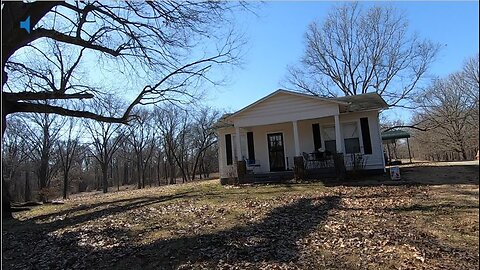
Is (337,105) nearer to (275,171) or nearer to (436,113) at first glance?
(275,171)

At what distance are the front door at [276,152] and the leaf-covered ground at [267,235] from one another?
7.13m

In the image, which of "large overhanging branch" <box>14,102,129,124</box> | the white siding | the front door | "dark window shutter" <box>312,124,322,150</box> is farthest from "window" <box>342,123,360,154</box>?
"large overhanging branch" <box>14,102,129,124</box>

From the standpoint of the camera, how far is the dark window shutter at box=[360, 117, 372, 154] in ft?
48.9

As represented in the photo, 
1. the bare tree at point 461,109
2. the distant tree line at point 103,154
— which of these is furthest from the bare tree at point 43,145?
the bare tree at point 461,109

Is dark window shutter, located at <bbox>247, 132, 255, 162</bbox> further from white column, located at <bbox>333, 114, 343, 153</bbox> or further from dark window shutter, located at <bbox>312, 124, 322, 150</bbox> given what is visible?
white column, located at <bbox>333, 114, 343, 153</bbox>

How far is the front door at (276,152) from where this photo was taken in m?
17.0

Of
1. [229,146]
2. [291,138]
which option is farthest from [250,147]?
[291,138]

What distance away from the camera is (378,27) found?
24672mm

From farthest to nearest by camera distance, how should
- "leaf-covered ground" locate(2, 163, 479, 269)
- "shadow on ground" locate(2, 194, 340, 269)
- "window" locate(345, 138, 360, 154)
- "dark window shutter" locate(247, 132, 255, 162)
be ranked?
"dark window shutter" locate(247, 132, 255, 162)
"window" locate(345, 138, 360, 154)
"shadow on ground" locate(2, 194, 340, 269)
"leaf-covered ground" locate(2, 163, 479, 269)

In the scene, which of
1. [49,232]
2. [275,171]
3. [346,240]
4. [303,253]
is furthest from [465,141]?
[275,171]

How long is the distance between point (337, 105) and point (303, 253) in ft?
33.9

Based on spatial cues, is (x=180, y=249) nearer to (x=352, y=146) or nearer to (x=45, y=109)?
(x=45, y=109)

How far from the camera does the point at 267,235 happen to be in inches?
235

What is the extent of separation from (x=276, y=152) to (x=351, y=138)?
12.2 feet
